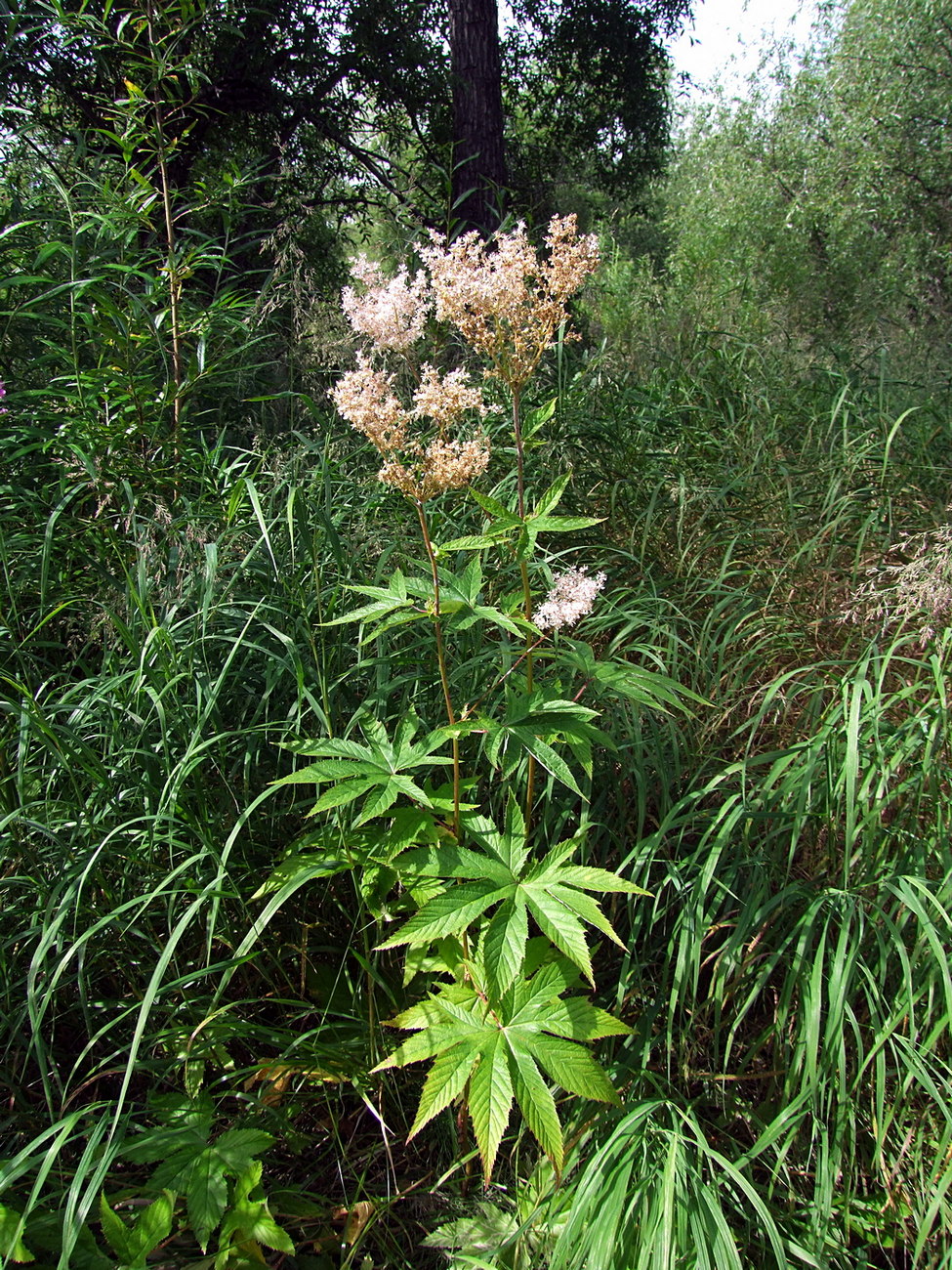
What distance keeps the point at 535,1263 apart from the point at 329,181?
7.59 meters

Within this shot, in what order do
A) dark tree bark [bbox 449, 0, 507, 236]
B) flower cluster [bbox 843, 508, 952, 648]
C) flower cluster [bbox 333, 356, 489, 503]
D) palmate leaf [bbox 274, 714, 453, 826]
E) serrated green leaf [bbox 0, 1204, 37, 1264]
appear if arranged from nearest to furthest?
serrated green leaf [bbox 0, 1204, 37, 1264], palmate leaf [bbox 274, 714, 453, 826], flower cluster [bbox 333, 356, 489, 503], flower cluster [bbox 843, 508, 952, 648], dark tree bark [bbox 449, 0, 507, 236]

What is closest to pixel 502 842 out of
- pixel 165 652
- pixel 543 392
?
pixel 165 652

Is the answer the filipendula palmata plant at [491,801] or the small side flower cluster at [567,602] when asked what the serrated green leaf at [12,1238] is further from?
the small side flower cluster at [567,602]

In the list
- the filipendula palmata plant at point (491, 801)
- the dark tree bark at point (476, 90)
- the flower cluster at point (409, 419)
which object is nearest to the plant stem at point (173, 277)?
the filipendula palmata plant at point (491, 801)

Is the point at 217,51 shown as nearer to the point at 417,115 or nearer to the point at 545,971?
the point at 417,115

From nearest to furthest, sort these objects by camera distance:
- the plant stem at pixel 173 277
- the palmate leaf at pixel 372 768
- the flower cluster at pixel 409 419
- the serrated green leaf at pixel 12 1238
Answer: the serrated green leaf at pixel 12 1238, the palmate leaf at pixel 372 768, the flower cluster at pixel 409 419, the plant stem at pixel 173 277

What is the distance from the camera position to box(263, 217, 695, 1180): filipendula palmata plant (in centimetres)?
132

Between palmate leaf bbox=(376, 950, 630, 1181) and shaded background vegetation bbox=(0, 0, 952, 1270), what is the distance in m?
0.21

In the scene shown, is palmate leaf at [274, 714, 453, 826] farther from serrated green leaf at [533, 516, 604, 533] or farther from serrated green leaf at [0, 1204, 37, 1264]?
serrated green leaf at [0, 1204, 37, 1264]

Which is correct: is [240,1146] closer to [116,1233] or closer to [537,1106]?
[116,1233]

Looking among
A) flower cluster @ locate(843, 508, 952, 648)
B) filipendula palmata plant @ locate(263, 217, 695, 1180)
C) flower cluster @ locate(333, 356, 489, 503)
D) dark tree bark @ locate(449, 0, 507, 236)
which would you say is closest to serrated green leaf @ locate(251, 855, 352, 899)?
filipendula palmata plant @ locate(263, 217, 695, 1180)

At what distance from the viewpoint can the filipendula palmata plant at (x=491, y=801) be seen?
4.32 ft

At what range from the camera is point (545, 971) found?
1442mm

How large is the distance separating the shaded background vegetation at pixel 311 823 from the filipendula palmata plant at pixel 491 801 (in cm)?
20
